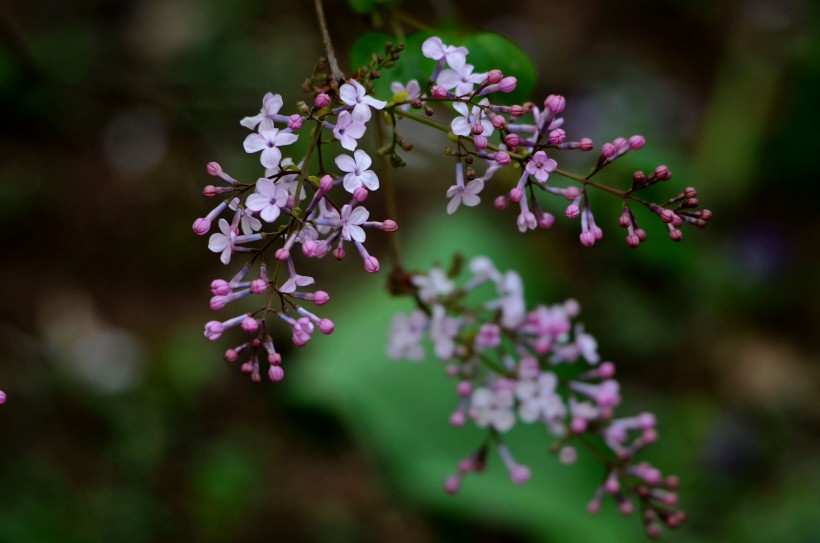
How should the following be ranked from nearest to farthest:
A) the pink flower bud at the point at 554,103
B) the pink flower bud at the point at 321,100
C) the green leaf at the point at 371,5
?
the pink flower bud at the point at 321,100
the pink flower bud at the point at 554,103
the green leaf at the point at 371,5

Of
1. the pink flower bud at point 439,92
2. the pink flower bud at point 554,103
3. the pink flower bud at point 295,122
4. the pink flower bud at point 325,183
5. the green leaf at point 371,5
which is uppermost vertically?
the green leaf at point 371,5

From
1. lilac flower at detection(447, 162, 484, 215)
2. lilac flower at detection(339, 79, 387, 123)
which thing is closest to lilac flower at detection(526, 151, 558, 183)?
lilac flower at detection(447, 162, 484, 215)

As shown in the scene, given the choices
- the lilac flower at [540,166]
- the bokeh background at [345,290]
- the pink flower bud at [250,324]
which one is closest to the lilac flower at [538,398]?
the lilac flower at [540,166]

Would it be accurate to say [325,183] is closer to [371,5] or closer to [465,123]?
[465,123]

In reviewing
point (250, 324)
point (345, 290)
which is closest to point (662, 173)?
point (250, 324)

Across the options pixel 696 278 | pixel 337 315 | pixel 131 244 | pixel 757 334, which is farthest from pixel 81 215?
pixel 757 334

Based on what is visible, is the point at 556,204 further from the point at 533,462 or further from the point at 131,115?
the point at 131,115

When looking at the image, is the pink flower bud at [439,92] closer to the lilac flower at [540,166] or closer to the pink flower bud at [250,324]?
the lilac flower at [540,166]
